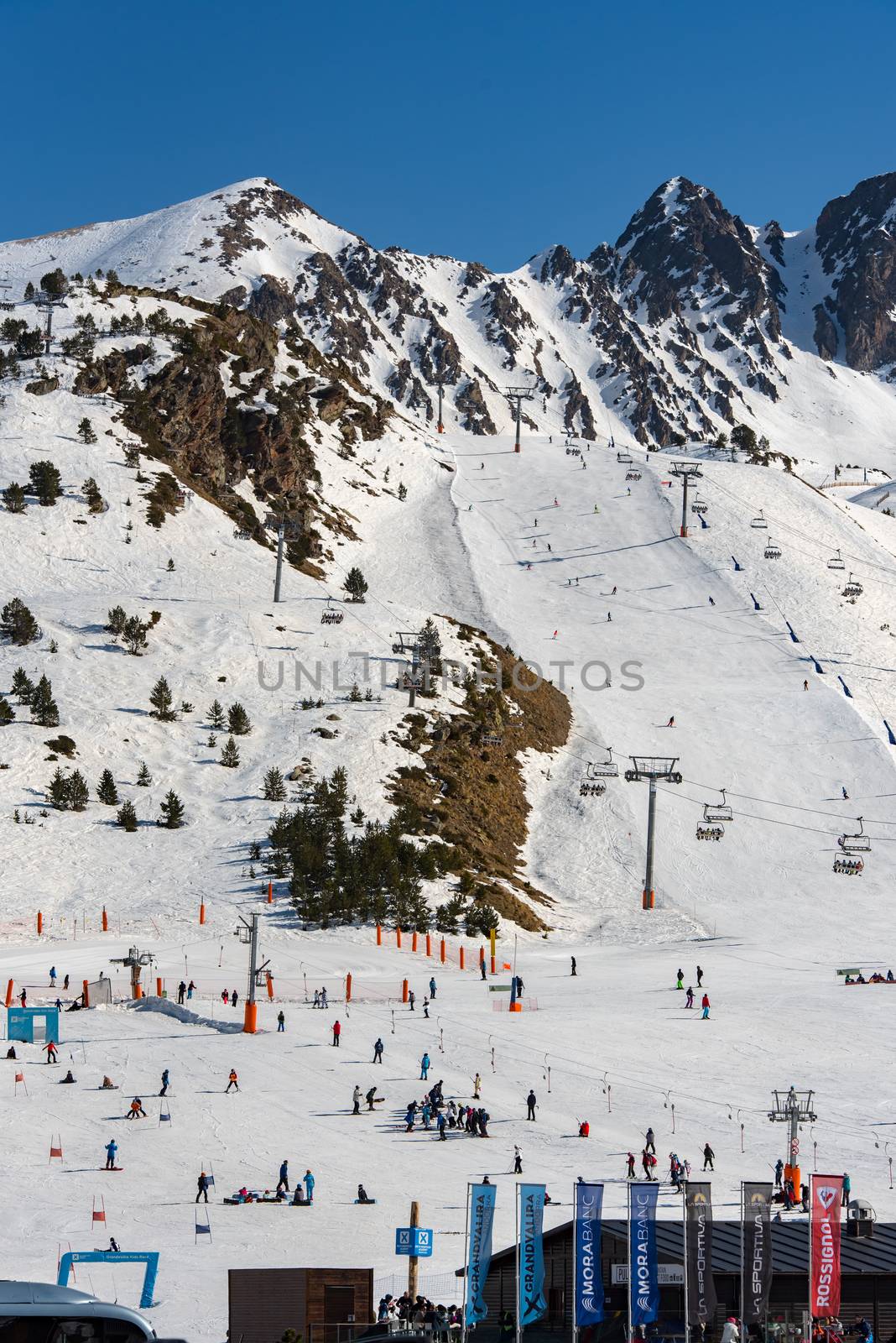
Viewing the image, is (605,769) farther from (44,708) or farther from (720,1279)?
(720,1279)

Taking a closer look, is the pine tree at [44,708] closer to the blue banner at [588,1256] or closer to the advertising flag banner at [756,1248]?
the blue banner at [588,1256]

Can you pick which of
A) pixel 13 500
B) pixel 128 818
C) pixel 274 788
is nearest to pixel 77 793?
pixel 128 818

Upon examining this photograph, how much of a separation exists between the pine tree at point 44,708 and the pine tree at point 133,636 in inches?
310

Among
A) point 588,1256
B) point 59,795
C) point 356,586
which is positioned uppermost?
point 356,586

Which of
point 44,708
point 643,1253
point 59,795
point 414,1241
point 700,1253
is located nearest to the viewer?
point 700,1253

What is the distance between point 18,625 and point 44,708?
353 inches

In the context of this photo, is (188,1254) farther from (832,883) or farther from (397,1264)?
(832,883)

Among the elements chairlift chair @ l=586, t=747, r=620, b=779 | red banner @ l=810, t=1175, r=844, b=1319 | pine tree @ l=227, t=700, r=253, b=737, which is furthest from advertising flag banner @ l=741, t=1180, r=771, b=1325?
pine tree @ l=227, t=700, r=253, b=737

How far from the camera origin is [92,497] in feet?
302

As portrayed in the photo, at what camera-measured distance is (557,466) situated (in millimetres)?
139750

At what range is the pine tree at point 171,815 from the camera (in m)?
63.1

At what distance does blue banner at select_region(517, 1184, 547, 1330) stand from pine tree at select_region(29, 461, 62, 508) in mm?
77251

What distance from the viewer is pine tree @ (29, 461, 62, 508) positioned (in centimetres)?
9100

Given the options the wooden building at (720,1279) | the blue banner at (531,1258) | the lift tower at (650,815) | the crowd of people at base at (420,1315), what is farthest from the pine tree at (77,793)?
the blue banner at (531,1258)
